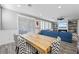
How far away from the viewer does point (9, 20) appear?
1.97 metres

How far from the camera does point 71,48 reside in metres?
1.77

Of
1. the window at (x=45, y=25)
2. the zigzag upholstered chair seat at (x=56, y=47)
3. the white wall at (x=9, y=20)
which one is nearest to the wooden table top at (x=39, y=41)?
the zigzag upholstered chair seat at (x=56, y=47)

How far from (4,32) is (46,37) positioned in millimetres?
890

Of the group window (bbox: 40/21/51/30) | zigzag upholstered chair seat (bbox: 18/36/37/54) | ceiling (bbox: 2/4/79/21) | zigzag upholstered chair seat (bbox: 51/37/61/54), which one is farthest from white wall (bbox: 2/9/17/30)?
zigzag upholstered chair seat (bbox: 51/37/61/54)

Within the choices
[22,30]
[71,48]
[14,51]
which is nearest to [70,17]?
[71,48]

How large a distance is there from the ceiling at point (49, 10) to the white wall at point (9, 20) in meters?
0.11

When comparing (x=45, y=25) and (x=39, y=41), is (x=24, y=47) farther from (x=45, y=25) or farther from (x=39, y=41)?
(x=45, y=25)

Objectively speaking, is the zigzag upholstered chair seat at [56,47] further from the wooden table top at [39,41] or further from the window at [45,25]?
the window at [45,25]

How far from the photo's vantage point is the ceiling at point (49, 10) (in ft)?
5.85

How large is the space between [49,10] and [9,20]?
794mm

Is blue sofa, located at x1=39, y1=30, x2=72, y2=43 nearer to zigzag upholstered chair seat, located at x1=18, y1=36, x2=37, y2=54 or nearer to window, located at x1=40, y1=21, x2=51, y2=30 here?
window, located at x1=40, y1=21, x2=51, y2=30

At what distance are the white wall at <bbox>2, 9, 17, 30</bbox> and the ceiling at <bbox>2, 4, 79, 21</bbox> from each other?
11 cm

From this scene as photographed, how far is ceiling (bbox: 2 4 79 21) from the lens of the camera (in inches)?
70.2
